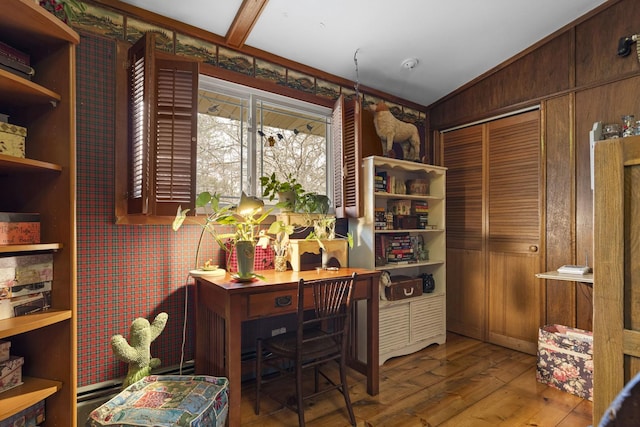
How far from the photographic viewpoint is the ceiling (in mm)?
2217

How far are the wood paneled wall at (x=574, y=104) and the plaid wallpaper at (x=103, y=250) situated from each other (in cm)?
305

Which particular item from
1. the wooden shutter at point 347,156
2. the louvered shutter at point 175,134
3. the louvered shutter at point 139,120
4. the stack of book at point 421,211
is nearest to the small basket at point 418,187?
the stack of book at point 421,211

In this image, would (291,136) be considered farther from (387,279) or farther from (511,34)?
(511,34)

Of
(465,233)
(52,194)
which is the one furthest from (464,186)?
(52,194)

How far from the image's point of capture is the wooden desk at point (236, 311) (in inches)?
71.4

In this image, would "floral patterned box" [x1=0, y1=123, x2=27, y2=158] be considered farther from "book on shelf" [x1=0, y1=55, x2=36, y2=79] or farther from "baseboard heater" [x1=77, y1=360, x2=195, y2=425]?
"baseboard heater" [x1=77, y1=360, x2=195, y2=425]

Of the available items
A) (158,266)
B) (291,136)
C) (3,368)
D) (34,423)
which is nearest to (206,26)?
(291,136)

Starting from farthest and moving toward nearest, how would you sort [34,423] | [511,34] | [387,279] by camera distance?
[387,279] < [511,34] < [34,423]

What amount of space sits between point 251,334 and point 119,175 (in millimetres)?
1389

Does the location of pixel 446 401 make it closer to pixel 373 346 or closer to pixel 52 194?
pixel 373 346

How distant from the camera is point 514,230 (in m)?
3.19

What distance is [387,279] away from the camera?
2994 millimetres

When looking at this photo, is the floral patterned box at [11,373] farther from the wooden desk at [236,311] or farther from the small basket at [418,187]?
the small basket at [418,187]

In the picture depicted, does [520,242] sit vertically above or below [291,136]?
below
